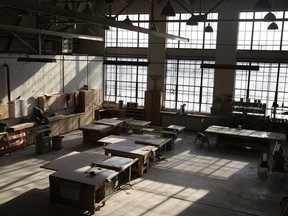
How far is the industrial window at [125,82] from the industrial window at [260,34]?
5.11 meters

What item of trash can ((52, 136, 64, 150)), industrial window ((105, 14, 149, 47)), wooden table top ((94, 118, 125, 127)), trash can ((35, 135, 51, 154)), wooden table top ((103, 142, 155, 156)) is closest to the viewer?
wooden table top ((103, 142, 155, 156))

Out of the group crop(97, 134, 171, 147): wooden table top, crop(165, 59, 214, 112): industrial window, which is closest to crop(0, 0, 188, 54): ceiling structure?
crop(165, 59, 214, 112): industrial window

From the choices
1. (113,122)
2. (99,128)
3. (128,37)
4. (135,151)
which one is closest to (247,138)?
(135,151)

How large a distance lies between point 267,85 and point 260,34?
2.32 meters

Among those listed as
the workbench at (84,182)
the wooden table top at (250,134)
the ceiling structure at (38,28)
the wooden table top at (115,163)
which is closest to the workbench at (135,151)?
the wooden table top at (115,163)

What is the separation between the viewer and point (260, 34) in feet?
50.4

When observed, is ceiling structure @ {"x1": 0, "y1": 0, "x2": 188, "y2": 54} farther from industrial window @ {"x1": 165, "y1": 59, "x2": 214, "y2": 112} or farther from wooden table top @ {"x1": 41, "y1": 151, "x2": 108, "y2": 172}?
wooden table top @ {"x1": 41, "y1": 151, "x2": 108, "y2": 172}

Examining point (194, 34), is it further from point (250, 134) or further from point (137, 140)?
point (137, 140)

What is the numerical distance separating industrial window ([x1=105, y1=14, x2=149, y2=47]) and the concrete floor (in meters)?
7.33

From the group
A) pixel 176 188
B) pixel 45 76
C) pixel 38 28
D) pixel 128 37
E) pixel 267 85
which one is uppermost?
pixel 128 37

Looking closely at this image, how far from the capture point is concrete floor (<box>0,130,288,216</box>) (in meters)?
7.87

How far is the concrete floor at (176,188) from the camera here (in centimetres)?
787

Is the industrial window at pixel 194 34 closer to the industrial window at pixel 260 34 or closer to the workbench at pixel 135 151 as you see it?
the industrial window at pixel 260 34

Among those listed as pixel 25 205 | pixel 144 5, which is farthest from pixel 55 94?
pixel 25 205
